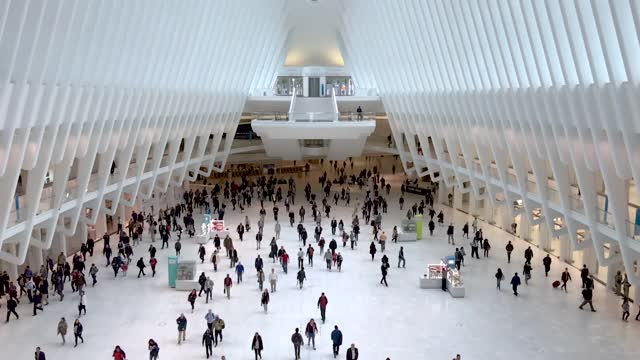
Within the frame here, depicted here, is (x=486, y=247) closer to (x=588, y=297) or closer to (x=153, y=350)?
(x=588, y=297)

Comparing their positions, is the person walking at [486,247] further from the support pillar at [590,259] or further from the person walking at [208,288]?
the person walking at [208,288]

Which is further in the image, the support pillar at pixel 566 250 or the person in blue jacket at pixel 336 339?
the support pillar at pixel 566 250

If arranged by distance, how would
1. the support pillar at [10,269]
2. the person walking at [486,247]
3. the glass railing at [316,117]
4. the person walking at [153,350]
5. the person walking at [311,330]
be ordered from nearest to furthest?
the person walking at [153,350] < the person walking at [311,330] < the support pillar at [10,269] < the person walking at [486,247] < the glass railing at [316,117]

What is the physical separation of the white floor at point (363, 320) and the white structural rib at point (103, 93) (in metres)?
2.79

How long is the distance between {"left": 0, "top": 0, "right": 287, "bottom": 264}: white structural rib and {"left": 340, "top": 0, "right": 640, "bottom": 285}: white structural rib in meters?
8.62

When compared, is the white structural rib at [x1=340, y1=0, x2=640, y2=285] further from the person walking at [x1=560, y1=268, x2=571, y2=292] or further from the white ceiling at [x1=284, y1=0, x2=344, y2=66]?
the white ceiling at [x1=284, y1=0, x2=344, y2=66]

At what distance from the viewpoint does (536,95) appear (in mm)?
20109

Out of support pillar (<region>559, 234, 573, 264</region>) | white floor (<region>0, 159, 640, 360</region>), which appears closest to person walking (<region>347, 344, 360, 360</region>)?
white floor (<region>0, 159, 640, 360</region>)

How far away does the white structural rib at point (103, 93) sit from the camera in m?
15.9

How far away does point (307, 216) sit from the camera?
36.9 metres

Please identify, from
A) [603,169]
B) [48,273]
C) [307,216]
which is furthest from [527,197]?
[48,273]

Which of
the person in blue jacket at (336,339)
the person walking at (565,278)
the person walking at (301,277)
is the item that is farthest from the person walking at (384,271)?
the person in blue jacket at (336,339)

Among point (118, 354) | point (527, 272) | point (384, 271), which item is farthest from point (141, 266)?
point (527, 272)

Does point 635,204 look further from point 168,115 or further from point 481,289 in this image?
point 168,115
